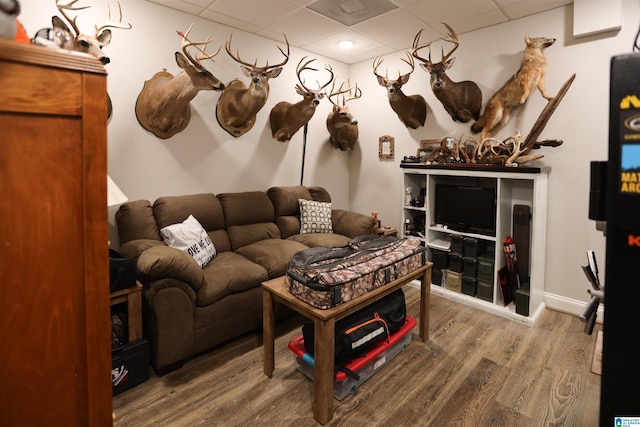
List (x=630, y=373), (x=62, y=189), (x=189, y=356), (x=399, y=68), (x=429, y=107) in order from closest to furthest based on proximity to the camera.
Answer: (x=630, y=373) → (x=62, y=189) → (x=189, y=356) → (x=429, y=107) → (x=399, y=68)

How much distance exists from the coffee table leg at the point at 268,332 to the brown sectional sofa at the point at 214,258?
43 centimetres

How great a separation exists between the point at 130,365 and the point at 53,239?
65.6 inches

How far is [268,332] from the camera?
86.6 inches

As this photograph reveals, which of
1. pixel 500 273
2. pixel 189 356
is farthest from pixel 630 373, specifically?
pixel 500 273

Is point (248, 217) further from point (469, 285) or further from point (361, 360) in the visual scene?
point (469, 285)

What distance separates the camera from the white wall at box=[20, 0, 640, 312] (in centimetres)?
288

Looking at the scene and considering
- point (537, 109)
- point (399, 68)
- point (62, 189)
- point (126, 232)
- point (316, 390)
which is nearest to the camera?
point (62, 189)

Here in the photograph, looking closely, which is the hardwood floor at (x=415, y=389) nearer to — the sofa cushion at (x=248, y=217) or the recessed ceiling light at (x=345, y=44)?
the sofa cushion at (x=248, y=217)

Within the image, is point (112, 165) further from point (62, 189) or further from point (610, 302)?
point (610, 302)

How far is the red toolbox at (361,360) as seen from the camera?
6.68 feet

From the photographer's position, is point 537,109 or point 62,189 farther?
point 537,109

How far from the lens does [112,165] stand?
2916 mm

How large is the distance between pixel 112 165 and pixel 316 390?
2.48 metres

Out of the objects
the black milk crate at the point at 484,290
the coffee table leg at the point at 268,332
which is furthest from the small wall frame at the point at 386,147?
the coffee table leg at the point at 268,332
